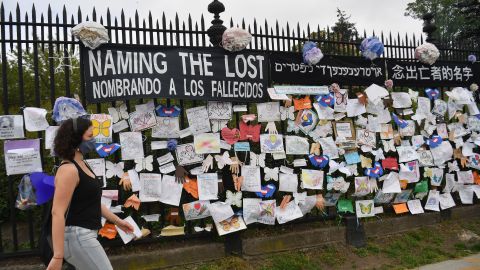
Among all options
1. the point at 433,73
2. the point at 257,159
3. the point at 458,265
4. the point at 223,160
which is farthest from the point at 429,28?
the point at 223,160

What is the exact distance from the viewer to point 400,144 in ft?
21.9

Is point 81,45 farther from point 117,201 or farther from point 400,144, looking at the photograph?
point 400,144

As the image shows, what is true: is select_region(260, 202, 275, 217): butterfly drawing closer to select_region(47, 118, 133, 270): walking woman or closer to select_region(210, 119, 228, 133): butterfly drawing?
select_region(210, 119, 228, 133): butterfly drawing

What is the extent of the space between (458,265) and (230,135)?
3331 mm

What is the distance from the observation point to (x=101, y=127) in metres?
4.77

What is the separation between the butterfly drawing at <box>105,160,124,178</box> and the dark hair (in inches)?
76.2

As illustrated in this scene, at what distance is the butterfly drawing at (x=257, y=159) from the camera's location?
5488mm

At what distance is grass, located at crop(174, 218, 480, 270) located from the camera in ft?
17.3

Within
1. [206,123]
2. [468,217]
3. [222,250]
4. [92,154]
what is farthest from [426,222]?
[92,154]

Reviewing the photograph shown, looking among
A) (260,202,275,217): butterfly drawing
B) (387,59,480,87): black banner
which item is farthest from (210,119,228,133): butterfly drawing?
(387,59,480,87): black banner

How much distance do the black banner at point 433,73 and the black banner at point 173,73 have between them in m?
2.33

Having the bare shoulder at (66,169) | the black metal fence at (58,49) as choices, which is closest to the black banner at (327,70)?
the black metal fence at (58,49)

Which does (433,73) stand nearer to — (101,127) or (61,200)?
(101,127)

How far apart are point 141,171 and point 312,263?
235 centimetres
